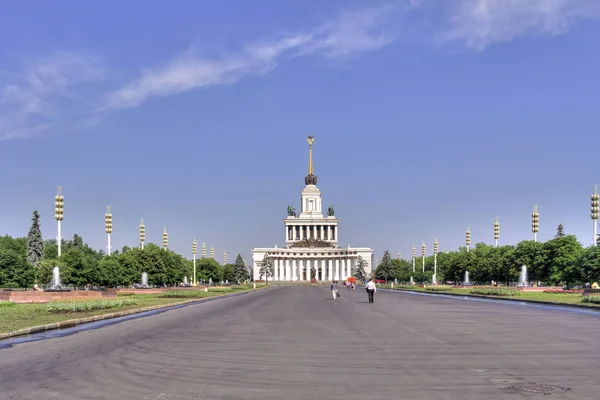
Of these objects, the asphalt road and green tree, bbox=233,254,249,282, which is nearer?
the asphalt road

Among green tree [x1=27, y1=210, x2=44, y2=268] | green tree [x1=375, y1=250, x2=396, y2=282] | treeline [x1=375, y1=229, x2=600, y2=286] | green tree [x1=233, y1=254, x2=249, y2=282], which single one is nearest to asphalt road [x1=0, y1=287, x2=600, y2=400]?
treeline [x1=375, y1=229, x2=600, y2=286]

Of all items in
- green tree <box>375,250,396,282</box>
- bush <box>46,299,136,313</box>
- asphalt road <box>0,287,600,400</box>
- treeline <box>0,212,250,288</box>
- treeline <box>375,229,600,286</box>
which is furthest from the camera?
green tree <box>375,250,396,282</box>

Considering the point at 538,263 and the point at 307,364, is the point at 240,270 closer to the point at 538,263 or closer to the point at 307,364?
the point at 538,263

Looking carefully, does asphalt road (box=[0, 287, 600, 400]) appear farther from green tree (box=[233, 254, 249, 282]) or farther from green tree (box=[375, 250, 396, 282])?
green tree (box=[233, 254, 249, 282])

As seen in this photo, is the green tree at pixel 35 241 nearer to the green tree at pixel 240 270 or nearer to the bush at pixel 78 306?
the green tree at pixel 240 270

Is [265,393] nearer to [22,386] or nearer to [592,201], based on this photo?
[22,386]

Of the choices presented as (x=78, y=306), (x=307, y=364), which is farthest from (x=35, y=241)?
(x=307, y=364)

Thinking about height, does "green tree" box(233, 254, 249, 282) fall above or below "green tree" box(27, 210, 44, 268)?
below

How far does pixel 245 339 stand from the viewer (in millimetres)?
19891

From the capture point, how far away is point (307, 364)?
14031 mm

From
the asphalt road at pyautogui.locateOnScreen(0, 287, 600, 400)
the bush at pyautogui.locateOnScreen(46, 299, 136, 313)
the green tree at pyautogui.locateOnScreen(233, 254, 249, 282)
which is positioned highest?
the asphalt road at pyautogui.locateOnScreen(0, 287, 600, 400)

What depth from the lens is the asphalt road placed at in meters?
10.7

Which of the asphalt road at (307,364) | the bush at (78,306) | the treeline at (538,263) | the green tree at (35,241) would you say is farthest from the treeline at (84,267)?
the treeline at (538,263)

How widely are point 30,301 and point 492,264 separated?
81.7 m
